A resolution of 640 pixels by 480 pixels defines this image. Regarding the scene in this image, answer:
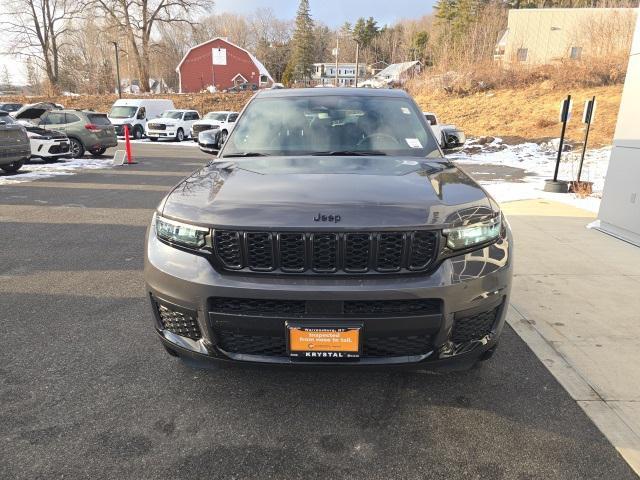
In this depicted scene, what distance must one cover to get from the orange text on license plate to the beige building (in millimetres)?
30754

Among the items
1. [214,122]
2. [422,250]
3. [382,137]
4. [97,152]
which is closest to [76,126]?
[97,152]

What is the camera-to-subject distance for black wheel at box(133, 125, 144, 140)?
25.3 meters

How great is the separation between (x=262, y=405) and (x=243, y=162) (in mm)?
1565

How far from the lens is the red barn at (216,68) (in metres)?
59.7

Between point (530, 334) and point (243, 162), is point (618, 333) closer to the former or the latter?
point (530, 334)

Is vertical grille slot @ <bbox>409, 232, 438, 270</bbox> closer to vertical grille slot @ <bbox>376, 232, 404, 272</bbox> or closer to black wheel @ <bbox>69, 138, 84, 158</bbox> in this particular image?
vertical grille slot @ <bbox>376, 232, 404, 272</bbox>

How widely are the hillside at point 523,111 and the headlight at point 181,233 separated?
18649mm

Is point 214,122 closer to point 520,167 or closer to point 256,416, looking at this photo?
point 520,167

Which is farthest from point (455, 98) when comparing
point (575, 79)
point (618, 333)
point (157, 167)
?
point (618, 333)

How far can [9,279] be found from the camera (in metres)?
4.52

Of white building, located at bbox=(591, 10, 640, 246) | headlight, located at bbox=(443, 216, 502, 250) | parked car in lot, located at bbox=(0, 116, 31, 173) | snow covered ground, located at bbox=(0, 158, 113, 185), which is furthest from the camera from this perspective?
snow covered ground, located at bbox=(0, 158, 113, 185)

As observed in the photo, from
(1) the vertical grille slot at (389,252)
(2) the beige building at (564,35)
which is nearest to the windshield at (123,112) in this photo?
(2) the beige building at (564,35)

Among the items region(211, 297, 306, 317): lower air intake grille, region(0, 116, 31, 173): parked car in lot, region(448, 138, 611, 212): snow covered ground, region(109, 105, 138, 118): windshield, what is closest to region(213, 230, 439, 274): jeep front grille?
region(211, 297, 306, 317): lower air intake grille

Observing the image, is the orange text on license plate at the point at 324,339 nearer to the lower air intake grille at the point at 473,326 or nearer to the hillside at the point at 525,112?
the lower air intake grille at the point at 473,326
